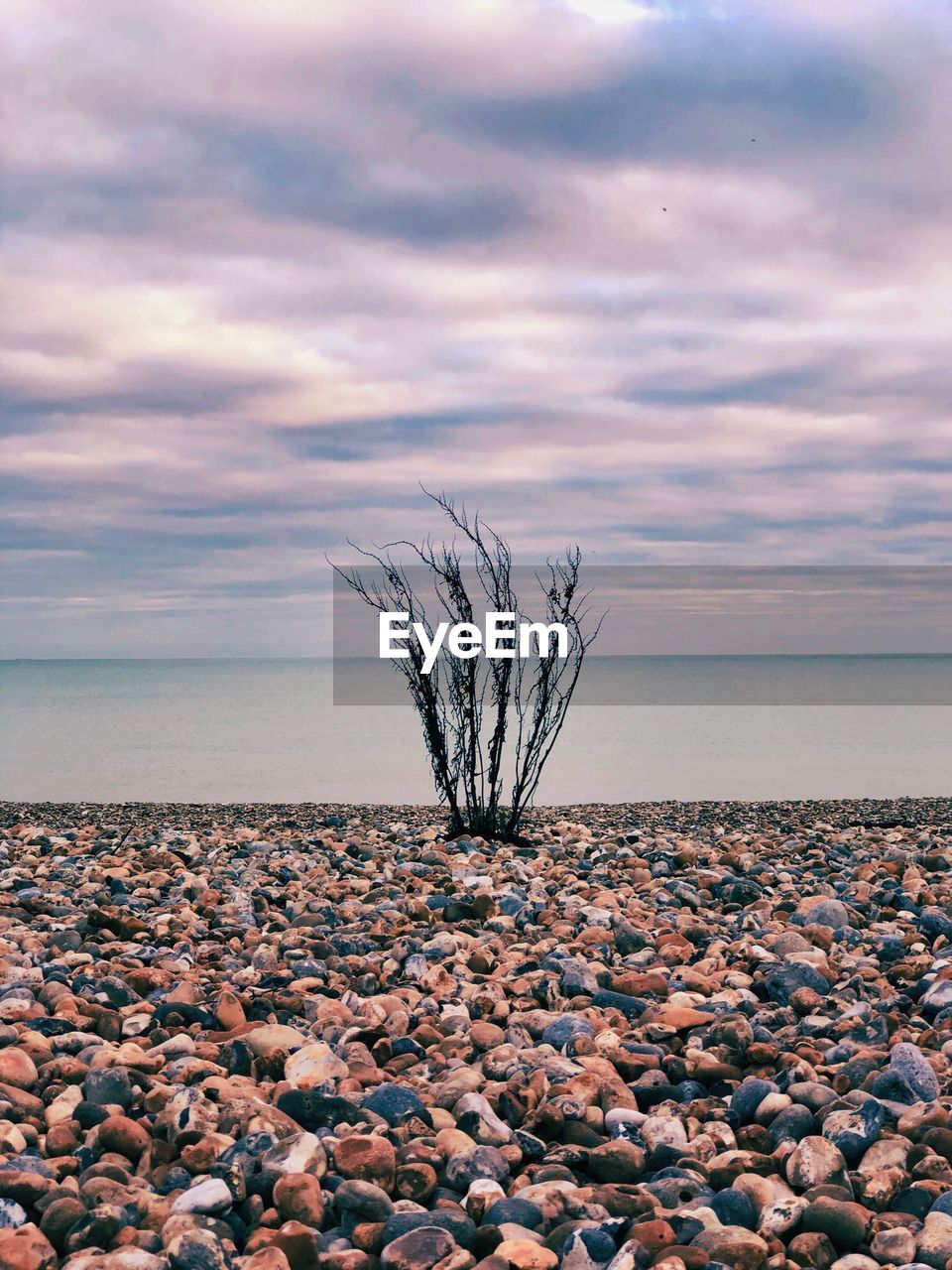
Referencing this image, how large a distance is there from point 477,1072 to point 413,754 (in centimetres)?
1351

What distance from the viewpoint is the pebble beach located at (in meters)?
2.07

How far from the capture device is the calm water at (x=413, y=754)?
42.5ft

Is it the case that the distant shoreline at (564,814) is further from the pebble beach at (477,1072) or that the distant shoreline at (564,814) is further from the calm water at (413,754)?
the pebble beach at (477,1072)

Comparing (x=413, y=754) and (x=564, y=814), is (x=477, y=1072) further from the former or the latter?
(x=413, y=754)

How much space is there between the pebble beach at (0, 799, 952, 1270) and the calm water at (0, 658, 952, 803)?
24.5ft

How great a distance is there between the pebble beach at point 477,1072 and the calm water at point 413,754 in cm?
746

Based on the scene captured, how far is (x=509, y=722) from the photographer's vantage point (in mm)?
7559

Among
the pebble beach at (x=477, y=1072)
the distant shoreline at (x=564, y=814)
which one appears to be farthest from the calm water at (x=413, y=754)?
the pebble beach at (x=477, y=1072)

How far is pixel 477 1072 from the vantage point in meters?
2.73

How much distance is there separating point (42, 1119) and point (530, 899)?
7.97 ft

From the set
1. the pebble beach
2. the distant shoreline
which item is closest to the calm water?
the distant shoreline

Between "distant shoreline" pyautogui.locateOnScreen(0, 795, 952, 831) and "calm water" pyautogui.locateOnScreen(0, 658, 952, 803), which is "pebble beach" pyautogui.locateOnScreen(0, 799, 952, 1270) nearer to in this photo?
"distant shoreline" pyautogui.locateOnScreen(0, 795, 952, 831)

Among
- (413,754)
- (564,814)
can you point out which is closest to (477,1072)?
(564,814)

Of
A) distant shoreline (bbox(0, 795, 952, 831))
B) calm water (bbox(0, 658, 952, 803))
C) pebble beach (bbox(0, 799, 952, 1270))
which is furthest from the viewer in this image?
calm water (bbox(0, 658, 952, 803))
